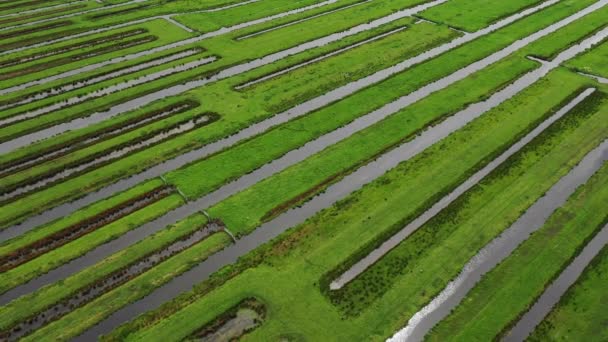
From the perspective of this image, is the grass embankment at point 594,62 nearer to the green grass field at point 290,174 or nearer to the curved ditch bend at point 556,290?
the green grass field at point 290,174

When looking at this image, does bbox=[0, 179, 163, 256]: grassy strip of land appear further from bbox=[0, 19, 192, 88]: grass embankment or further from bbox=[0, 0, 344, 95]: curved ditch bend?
bbox=[0, 19, 192, 88]: grass embankment

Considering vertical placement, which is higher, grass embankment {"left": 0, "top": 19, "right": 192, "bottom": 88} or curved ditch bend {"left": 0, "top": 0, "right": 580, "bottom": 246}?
grass embankment {"left": 0, "top": 19, "right": 192, "bottom": 88}

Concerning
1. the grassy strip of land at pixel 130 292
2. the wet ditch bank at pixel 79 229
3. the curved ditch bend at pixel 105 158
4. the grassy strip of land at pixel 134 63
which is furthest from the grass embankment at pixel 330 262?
the grassy strip of land at pixel 134 63

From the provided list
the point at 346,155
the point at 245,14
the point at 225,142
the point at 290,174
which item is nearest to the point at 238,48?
the point at 245,14

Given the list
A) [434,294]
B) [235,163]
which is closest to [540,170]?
[434,294]

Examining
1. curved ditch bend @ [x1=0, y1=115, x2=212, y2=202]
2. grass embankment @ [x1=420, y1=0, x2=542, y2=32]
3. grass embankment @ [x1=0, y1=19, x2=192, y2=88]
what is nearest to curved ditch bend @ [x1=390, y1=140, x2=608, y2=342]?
curved ditch bend @ [x1=0, y1=115, x2=212, y2=202]

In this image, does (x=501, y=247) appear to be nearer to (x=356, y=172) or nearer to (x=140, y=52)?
(x=356, y=172)

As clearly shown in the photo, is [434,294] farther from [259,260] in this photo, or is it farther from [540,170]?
[540,170]

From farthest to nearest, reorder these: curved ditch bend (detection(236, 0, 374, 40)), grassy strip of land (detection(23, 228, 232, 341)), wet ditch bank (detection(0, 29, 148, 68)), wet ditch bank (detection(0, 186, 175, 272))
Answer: curved ditch bend (detection(236, 0, 374, 40)), wet ditch bank (detection(0, 29, 148, 68)), wet ditch bank (detection(0, 186, 175, 272)), grassy strip of land (detection(23, 228, 232, 341))
